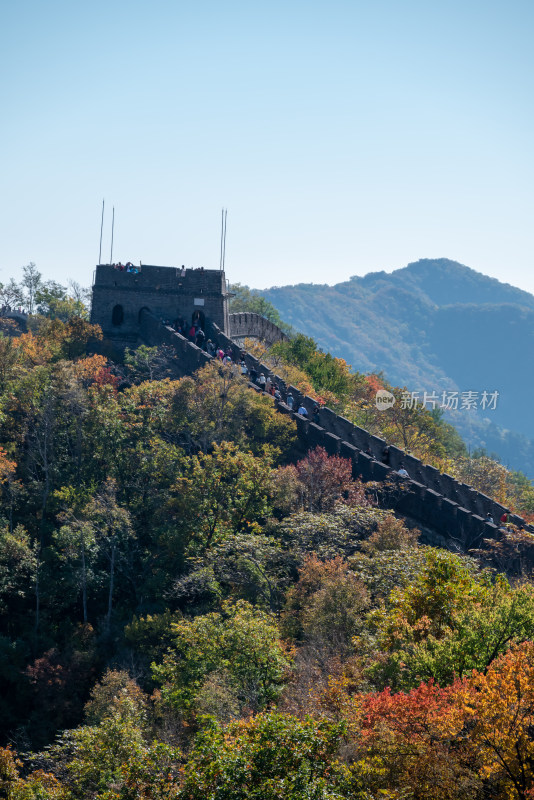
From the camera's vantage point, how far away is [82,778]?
55.2 ft

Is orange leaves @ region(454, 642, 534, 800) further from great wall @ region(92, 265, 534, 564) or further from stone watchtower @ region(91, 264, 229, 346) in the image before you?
stone watchtower @ region(91, 264, 229, 346)

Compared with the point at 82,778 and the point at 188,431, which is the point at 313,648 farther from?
the point at 188,431

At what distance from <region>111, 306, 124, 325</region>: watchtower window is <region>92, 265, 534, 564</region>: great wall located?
47 millimetres

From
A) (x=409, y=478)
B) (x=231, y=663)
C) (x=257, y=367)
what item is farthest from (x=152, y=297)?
(x=231, y=663)

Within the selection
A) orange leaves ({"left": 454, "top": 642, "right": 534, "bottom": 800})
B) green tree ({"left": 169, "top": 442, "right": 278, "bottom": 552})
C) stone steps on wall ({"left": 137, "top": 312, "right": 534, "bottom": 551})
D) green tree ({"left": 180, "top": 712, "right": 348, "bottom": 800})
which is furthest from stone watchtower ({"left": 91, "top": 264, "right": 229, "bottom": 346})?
orange leaves ({"left": 454, "top": 642, "right": 534, "bottom": 800})

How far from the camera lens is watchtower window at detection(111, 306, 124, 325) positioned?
43531mm

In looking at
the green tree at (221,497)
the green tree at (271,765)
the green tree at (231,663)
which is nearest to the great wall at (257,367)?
the green tree at (221,497)

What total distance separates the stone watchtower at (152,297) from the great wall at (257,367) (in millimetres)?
47

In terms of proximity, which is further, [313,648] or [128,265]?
[128,265]

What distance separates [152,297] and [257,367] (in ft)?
22.5

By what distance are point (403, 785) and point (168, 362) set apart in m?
28.6

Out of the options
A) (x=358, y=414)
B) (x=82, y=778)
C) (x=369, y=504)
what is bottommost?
(x=82, y=778)

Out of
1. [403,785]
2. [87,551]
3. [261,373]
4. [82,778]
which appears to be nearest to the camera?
Answer: [403,785]

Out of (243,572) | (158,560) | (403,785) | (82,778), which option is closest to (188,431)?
(158,560)
